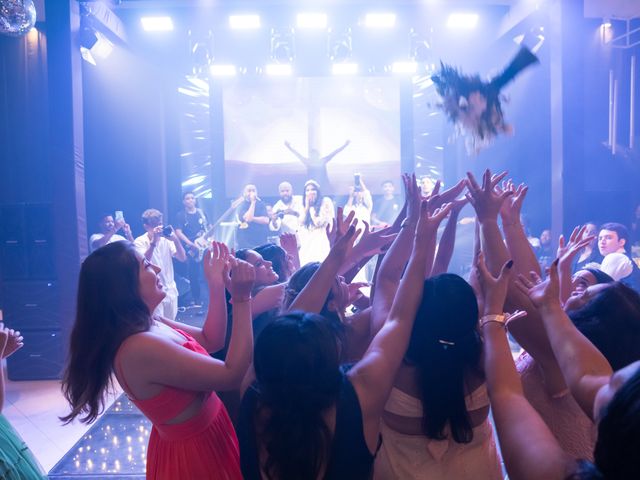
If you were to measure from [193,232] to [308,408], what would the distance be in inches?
295

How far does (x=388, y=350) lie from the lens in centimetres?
118

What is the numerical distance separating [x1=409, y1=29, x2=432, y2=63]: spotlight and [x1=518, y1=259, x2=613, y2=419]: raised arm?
253 inches

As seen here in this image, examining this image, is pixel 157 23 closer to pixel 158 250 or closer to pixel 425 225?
pixel 158 250

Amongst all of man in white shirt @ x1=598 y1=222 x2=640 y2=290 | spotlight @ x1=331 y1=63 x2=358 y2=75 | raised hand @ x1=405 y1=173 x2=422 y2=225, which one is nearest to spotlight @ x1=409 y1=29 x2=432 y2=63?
spotlight @ x1=331 y1=63 x2=358 y2=75

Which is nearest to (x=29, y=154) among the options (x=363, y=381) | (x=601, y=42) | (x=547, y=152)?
(x=363, y=381)

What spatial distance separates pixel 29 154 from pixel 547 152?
7475 millimetres

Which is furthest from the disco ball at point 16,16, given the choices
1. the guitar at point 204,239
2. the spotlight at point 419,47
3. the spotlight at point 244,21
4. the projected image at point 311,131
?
the projected image at point 311,131

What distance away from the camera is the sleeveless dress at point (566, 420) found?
1318mm

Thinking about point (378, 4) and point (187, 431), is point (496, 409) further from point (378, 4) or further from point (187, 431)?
point (378, 4)

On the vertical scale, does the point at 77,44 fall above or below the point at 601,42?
below

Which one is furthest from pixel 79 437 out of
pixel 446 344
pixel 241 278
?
pixel 446 344

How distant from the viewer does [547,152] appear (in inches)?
307

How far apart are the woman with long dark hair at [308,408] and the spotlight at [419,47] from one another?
261 inches

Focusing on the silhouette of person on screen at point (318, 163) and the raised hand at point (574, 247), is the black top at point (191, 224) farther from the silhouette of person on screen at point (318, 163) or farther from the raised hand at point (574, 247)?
the raised hand at point (574, 247)
